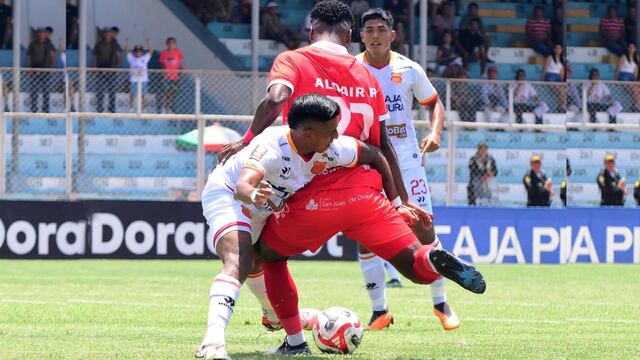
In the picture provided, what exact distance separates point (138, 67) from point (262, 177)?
21.8 m

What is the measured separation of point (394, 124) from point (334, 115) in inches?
160

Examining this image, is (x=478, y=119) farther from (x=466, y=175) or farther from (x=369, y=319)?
(x=369, y=319)

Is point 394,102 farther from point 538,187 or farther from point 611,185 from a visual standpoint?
point 611,185

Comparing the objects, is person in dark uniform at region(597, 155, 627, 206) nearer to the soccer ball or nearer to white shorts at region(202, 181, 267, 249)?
the soccer ball

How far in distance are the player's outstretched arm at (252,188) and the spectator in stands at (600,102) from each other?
20493 millimetres

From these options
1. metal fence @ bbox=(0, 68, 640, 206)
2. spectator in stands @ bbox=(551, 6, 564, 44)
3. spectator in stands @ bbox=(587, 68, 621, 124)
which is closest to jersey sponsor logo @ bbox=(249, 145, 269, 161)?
metal fence @ bbox=(0, 68, 640, 206)

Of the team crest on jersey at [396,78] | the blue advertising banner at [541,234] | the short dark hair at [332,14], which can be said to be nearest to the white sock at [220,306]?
the short dark hair at [332,14]

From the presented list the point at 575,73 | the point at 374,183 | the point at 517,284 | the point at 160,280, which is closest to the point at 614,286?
the point at 517,284

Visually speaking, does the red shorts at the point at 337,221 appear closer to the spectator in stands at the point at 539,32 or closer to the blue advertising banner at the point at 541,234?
the blue advertising banner at the point at 541,234

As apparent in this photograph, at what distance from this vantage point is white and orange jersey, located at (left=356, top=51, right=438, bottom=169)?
41.1 ft

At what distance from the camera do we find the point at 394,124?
12.6m

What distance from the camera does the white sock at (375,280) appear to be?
1186 centimetres

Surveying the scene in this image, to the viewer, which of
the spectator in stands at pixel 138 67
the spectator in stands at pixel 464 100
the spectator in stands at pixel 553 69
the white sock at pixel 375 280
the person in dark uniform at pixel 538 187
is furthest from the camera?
the spectator in stands at pixel 553 69

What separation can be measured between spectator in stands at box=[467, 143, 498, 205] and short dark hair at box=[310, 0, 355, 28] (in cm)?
1588
